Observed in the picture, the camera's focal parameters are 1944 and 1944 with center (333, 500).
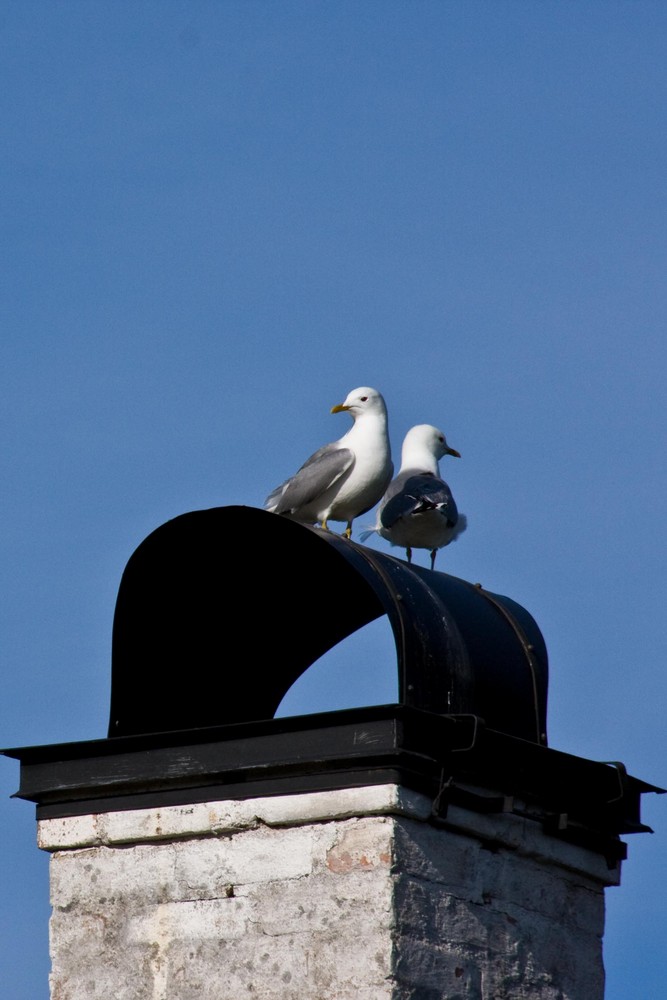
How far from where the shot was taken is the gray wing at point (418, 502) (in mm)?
7836

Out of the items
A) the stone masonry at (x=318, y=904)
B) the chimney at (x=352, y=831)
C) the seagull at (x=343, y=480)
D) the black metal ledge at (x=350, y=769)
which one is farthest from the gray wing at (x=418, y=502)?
the stone masonry at (x=318, y=904)

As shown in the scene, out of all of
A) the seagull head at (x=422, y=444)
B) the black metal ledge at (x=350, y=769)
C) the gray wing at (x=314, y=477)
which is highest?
the seagull head at (x=422, y=444)

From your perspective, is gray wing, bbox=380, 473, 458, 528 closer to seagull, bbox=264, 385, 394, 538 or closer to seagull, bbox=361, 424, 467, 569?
seagull, bbox=361, 424, 467, 569

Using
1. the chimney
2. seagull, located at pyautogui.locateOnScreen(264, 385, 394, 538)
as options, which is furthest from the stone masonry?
seagull, located at pyautogui.locateOnScreen(264, 385, 394, 538)

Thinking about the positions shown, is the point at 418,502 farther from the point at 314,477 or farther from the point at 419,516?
the point at 314,477

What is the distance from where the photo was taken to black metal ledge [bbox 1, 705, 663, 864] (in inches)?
221

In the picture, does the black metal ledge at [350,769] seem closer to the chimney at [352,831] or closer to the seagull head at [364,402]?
the chimney at [352,831]

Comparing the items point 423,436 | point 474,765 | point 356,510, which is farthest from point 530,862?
point 423,436

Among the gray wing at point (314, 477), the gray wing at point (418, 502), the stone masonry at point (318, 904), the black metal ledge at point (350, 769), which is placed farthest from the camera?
the gray wing at point (418, 502)

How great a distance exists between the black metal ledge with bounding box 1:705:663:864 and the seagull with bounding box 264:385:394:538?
1.72 m

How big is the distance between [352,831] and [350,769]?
178mm

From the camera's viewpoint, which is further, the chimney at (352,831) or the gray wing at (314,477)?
the gray wing at (314,477)

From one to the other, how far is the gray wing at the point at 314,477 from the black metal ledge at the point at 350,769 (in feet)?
5.62

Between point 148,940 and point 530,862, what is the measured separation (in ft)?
3.90
